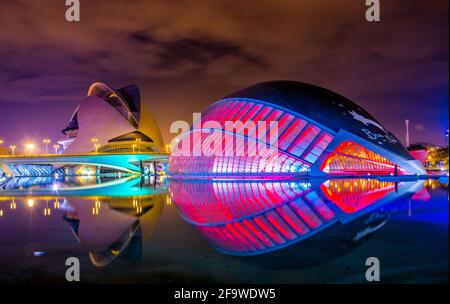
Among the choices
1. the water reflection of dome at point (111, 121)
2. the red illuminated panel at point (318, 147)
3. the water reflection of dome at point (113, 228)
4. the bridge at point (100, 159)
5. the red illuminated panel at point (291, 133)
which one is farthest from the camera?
the water reflection of dome at point (111, 121)

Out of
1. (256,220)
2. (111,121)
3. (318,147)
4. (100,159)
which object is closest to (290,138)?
(318,147)

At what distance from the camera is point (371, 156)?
37.9 m

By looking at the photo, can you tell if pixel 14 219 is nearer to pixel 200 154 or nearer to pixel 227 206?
pixel 227 206

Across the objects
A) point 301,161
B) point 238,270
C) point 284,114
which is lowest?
point 238,270

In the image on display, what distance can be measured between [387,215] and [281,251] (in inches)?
233

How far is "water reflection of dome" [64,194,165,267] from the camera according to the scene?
311 inches

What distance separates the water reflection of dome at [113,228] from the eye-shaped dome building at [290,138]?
18396mm

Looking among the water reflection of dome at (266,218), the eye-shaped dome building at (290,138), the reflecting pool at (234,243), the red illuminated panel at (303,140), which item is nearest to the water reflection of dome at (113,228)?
the reflecting pool at (234,243)

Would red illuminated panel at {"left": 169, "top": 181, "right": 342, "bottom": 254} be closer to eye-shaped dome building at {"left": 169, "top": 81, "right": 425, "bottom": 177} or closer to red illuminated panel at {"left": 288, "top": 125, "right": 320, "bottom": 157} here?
red illuminated panel at {"left": 288, "top": 125, "right": 320, "bottom": 157}

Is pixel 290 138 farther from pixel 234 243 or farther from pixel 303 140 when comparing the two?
pixel 234 243

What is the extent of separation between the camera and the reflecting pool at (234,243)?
6.33 m

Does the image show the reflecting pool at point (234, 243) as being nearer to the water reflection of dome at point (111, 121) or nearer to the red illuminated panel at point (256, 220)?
the red illuminated panel at point (256, 220)
